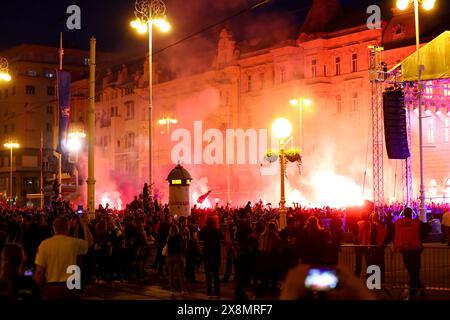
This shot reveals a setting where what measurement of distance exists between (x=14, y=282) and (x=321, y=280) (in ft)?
10.1

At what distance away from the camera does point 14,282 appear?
20.4ft

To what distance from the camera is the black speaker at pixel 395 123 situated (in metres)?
25.8

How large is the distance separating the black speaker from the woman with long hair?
21043 mm

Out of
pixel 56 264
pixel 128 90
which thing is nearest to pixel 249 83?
pixel 128 90

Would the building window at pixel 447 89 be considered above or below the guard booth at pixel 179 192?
above

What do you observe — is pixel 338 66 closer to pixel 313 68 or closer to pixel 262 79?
pixel 313 68

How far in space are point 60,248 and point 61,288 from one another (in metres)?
0.48

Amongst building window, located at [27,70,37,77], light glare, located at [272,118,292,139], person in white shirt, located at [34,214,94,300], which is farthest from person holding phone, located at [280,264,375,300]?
building window, located at [27,70,37,77]

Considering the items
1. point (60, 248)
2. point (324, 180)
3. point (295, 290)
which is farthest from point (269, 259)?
point (324, 180)

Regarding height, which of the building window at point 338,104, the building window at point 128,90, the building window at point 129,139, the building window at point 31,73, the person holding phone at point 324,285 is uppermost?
the building window at point 31,73

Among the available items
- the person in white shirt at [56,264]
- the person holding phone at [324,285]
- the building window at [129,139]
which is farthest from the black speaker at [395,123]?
the building window at [129,139]

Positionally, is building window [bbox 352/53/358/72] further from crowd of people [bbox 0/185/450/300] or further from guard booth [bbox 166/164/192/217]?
crowd of people [bbox 0/185/450/300]

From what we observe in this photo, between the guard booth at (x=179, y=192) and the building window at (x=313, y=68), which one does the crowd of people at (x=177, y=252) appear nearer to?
the guard booth at (x=179, y=192)

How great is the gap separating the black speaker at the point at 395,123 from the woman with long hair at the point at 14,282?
21043 millimetres
